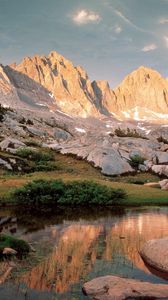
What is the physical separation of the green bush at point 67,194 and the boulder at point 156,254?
Answer: 59.8 feet

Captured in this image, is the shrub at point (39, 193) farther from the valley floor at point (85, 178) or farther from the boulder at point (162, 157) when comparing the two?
the boulder at point (162, 157)

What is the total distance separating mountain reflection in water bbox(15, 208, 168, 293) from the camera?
60.2 ft

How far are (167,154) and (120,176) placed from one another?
14280 mm

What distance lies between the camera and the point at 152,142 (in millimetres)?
80938

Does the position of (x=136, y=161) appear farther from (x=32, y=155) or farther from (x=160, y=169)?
(x=32, y=155)

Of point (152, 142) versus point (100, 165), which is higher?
point (152, 142)

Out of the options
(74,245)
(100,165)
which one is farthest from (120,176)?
(74,245)

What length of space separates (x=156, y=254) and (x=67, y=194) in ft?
67.1

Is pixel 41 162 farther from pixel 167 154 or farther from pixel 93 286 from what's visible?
pixel 93 286

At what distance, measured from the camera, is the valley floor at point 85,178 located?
140 ft

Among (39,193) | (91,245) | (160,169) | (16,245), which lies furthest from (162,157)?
(16,245)

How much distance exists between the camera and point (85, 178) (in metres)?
→ 51.4

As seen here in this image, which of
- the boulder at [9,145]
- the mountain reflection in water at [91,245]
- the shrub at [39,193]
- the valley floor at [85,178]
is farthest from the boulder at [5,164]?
the mountain reflection in water at [91,245]

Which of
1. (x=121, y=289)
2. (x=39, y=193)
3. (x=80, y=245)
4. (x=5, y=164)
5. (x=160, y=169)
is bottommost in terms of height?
(x=121, y=289)
